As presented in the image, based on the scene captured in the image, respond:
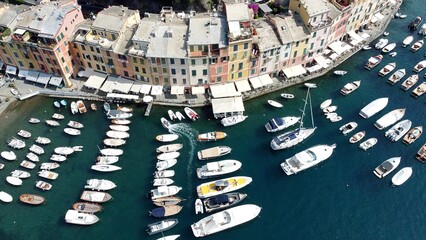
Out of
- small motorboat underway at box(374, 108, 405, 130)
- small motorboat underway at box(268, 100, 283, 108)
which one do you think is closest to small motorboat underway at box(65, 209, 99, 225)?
small motorboat underway at box(268, 100, 283, 108)

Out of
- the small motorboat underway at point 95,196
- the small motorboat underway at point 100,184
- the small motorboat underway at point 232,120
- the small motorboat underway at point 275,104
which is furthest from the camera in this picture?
the small motorboat underway at point 275,104

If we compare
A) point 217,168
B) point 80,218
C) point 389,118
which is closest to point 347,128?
point 389,118

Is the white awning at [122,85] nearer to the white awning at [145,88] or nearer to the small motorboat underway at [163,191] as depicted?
the white awning at [145,88]

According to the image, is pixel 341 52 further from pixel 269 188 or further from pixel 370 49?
pixel 269 188

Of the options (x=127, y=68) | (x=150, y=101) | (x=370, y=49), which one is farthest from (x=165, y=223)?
(x=370, y=49)

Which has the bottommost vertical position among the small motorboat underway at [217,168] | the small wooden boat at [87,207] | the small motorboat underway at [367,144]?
the small wooden boat at [87,207]

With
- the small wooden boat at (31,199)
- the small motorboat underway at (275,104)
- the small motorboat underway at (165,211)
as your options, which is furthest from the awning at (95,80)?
the small motorboat underway at (275,104)
